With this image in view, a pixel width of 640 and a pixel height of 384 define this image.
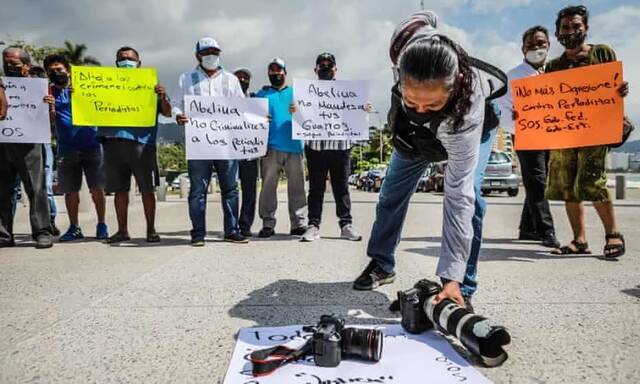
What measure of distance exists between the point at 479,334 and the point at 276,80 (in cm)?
422

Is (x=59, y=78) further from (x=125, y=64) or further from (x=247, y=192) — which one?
(x=247, y=192)

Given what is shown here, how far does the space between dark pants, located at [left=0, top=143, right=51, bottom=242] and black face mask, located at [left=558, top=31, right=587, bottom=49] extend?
511 cm

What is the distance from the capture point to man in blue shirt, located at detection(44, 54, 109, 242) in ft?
16.9

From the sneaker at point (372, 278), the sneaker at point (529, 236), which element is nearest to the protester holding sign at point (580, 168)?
the sneaker at point (529, 236)

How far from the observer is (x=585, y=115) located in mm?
3930

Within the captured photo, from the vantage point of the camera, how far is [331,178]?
17.2 ft

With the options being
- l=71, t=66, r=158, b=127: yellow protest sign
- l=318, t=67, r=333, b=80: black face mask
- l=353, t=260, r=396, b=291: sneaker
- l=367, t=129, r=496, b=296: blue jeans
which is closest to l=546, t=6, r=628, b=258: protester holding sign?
l=367, t=129, r=496, b=296: blue jeans

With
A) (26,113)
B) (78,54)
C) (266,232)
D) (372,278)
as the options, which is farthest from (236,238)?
(78,54)

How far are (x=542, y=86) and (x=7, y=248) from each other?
5468mm

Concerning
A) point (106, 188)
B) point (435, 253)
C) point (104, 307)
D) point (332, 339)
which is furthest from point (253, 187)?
point (332, 339)

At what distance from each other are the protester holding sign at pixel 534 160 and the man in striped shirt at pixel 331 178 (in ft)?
5.64

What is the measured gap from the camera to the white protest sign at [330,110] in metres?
5.23

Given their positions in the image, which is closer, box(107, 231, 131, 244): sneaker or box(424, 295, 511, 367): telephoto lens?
box(424, 295, 511, 367): telephoto lens

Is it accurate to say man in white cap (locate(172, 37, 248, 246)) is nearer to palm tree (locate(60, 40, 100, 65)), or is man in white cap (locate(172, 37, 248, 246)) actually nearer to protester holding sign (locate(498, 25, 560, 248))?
protester holding sign (locate(498, 25, 560, 248))
